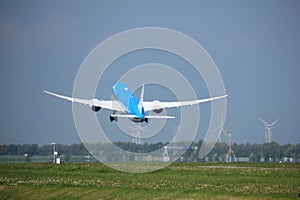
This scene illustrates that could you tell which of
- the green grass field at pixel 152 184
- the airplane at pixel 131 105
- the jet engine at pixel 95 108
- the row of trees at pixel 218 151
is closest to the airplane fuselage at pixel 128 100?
the airplane at pixel 131 105

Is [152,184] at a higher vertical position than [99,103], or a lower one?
lower

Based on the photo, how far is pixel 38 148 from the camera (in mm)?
180375

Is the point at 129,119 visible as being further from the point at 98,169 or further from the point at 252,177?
the point at 252,177

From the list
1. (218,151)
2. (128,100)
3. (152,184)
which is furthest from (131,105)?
(218,151)

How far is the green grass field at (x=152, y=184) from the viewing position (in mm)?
49031

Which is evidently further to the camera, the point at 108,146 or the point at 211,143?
the point at 211,143

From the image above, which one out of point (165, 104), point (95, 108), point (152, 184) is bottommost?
point (152, 184)

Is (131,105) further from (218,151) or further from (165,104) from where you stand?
(218,151)

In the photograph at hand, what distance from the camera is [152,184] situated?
56438 millimetres

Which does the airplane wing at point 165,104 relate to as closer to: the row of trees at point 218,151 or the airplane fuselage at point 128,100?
the airplane fuselage at point 128,100

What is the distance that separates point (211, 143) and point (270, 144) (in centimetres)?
1563

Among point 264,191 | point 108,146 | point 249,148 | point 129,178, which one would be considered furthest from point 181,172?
point 249,148

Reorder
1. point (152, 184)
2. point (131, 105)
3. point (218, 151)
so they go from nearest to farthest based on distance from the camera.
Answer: point (152, 184) → point (131, 105) → point (218, 151)

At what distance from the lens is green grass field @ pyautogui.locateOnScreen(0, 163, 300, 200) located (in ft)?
161
